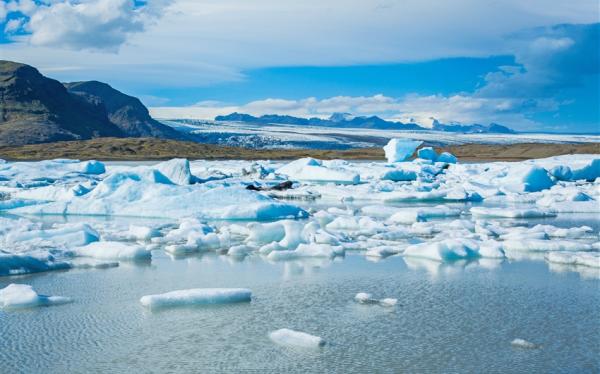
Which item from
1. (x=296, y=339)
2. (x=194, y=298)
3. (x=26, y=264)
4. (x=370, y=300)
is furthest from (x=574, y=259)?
(x=26, y=264)

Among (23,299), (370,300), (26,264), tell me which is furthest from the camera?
(26,264)

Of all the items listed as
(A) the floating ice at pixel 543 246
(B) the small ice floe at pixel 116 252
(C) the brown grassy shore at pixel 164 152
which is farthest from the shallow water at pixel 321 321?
(C) the brown grassy shore at pixel 164 152

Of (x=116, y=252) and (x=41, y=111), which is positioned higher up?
(x=41, y=111)

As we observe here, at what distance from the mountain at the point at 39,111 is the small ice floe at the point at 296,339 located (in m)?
80.1

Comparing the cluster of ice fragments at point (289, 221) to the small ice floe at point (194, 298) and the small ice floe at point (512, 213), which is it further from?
the small ice floe at point (194, 298)

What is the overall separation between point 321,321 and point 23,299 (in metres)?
2.65

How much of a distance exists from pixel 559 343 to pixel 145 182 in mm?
11147

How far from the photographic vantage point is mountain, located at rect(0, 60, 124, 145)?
82812 mm

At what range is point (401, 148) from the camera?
33.4 m

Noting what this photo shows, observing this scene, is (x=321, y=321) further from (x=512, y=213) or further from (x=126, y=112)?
(x=126, y=112)

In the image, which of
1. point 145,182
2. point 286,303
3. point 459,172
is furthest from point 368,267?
point 459,172

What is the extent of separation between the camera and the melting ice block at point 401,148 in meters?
33.0

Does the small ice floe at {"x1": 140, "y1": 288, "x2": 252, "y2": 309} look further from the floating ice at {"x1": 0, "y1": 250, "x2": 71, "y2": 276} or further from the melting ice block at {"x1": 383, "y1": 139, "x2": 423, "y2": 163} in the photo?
the melting ice block at {"x1": 383, "y1": 139, "x2": 423, "y2": 163}

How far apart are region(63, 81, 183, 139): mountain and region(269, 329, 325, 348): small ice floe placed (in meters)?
121
